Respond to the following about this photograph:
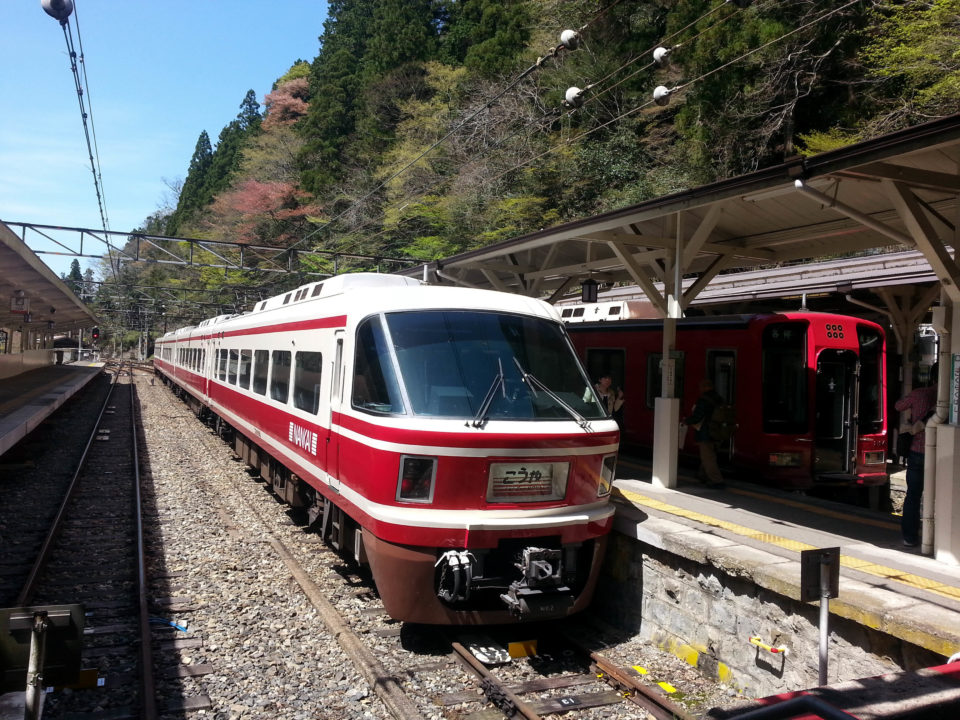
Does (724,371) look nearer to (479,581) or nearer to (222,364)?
(479,581)

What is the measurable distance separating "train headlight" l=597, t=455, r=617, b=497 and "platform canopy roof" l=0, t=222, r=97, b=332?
8043mm

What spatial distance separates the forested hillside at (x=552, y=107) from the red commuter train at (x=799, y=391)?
11.1ft

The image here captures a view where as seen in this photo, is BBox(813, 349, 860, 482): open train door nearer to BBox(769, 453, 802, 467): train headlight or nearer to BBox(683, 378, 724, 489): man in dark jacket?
BBox(769, 453, 802, 467): train headlight

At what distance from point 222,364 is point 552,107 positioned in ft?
58.7

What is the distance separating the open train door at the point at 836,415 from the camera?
9219mm

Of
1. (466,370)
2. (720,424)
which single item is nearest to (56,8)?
(466,370)

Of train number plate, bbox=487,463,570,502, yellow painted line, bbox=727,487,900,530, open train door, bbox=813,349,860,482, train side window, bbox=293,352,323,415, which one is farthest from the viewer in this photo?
open train door, bbox=813,349,860,482

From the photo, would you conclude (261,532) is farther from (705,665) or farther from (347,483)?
(705,665)

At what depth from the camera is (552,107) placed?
27.2 metres

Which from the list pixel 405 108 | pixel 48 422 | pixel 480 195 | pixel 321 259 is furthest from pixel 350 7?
pixel 48 422

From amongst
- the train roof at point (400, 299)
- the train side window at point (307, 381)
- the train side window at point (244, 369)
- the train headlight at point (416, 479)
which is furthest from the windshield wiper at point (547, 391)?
the train side window at point (244, 369)

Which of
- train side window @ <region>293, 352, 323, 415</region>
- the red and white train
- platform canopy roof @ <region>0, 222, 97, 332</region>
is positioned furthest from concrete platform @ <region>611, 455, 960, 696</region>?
platform canopy roof @ <region>0, 222, 97, 332</region>

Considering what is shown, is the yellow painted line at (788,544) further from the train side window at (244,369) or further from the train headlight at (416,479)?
the train side window at (244,369)

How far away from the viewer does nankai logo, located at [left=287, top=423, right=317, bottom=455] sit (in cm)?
704
